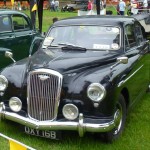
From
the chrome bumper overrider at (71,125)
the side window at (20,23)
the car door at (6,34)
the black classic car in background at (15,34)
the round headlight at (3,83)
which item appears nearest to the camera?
the chrome bumper overrider at (71,125)

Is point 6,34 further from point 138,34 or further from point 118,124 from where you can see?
point 118,124

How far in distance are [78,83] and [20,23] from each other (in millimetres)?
4720

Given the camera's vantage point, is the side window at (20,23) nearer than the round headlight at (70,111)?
No

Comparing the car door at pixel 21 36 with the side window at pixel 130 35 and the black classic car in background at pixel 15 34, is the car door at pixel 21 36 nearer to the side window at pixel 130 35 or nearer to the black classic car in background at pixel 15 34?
the black classic car in background at pixel 15 34

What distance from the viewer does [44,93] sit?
14.6ft

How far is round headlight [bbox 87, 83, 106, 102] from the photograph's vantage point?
4.21 meters

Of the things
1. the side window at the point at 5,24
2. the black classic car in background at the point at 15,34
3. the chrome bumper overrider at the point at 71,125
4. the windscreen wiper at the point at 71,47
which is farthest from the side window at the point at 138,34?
the side window at the point at 5,24

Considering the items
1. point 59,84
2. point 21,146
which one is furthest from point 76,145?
point 21,146

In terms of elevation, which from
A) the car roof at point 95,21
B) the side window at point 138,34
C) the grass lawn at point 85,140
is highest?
the car roof at point 95,21

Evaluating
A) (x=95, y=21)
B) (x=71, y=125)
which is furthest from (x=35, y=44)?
(x=71, y=125)

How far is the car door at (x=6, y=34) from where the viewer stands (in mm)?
7547

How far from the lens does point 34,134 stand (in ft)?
15.2

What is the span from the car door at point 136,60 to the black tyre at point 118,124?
0.38m

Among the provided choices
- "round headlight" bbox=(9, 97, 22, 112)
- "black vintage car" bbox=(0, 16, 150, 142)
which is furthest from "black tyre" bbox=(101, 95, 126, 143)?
"round headlight" bbox=(9, 97, 22, 112)
